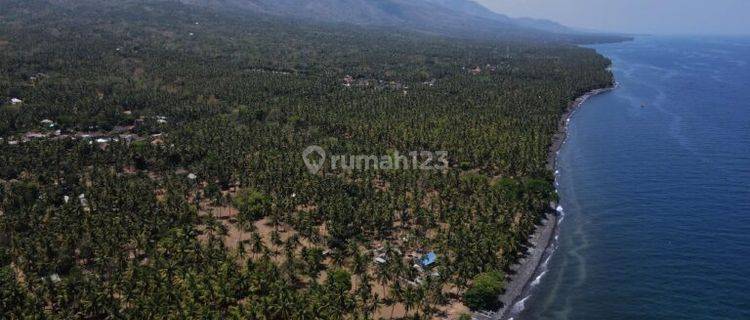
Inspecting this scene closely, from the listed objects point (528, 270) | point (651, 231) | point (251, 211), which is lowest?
point (528, 270)

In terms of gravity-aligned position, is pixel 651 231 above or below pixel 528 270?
above

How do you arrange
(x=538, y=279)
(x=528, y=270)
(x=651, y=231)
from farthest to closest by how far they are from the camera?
1. (x=651, y=231)
2. (x=528, y=270)
3. (x=538, y=279)

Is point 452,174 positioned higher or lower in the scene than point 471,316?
higher

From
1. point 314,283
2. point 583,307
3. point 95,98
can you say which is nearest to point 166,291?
point 314,283

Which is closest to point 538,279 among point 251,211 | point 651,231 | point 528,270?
point 528,270

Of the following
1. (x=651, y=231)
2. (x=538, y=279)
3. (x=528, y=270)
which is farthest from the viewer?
(x=651, y=231)

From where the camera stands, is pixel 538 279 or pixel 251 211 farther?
pixel 251 211

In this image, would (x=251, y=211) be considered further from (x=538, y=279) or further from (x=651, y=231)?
(x=651, y=231)

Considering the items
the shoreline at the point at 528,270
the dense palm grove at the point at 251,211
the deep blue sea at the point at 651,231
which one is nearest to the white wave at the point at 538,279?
the shoreline at the point at 528,270

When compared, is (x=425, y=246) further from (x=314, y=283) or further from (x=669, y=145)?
(x=669, y=145)

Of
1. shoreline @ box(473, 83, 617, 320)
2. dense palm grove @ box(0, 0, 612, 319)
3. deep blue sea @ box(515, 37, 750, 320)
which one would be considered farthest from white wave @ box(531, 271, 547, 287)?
dense palm grove @ box(0, 0, 612, 319)

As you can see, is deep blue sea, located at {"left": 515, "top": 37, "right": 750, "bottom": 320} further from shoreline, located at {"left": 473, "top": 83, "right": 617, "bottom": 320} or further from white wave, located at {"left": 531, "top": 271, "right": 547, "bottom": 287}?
shoreline, located at {"left": 473, "top": 83, "right": 617, "bottom": 320}
